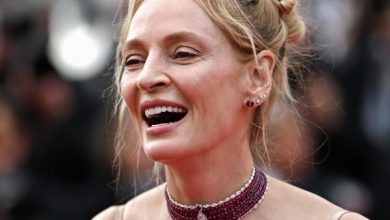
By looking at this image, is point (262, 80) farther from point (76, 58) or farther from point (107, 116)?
point (76, 58)

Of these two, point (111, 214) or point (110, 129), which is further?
point (110, 129)

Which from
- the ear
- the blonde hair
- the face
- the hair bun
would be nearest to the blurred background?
the blonde hair

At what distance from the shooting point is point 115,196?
5.93 metres

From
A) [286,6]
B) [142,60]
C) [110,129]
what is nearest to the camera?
[142,60]

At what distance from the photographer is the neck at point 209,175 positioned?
3.16m

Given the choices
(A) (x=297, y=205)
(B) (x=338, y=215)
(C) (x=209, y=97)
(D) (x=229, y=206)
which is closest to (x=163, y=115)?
(C) (x=209, y=97)

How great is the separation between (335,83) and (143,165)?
1.56m

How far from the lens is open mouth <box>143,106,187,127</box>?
3049 millimetres

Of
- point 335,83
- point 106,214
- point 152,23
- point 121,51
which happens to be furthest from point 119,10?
point 335,83

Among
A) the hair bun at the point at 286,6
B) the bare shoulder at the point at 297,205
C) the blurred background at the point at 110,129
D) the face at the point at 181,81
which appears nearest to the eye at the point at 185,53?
the face at the point at 181,81

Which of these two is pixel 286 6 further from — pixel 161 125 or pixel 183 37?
pixel 161 125

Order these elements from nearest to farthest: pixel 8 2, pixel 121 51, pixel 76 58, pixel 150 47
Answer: pixel 150 47
pixel 121 51
pixel 76 58
pixel 8 2

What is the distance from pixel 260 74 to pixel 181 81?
12.2 inches

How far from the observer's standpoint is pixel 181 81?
301 centimetres
